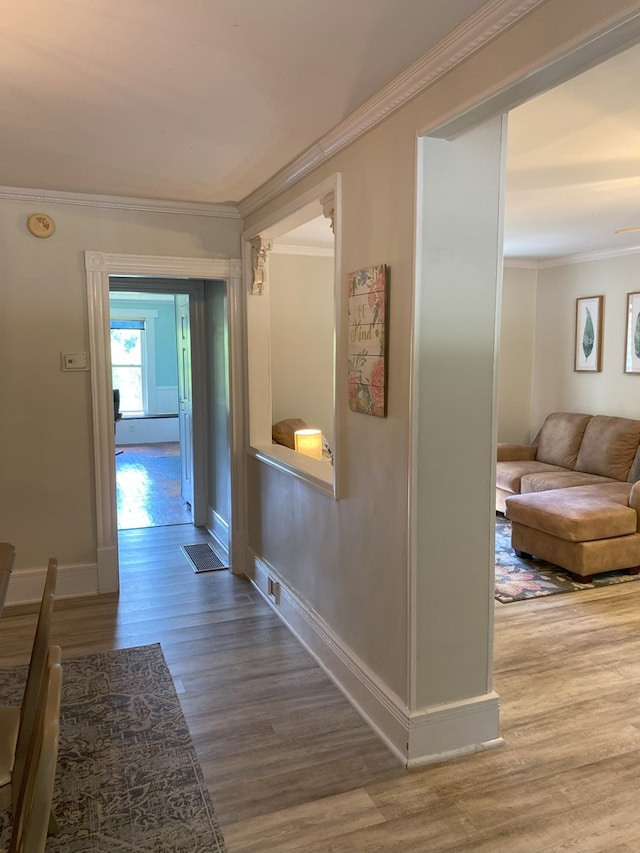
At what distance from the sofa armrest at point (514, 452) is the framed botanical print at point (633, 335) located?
1.15m

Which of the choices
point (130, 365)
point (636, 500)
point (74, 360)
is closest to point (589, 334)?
point (636, 500)

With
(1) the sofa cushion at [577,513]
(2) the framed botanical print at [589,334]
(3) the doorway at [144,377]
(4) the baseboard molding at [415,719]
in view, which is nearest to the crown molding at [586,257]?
(2) the framed botanical print at [589,334]

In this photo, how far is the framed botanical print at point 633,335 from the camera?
18.2 ft

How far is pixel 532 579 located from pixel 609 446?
69.2 inches

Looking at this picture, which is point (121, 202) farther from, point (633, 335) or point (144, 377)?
point (144, 377)

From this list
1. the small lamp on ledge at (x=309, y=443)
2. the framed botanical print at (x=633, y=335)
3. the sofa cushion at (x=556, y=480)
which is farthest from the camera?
the framed botanical print at (x=633, y=335)

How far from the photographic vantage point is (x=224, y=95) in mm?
2287

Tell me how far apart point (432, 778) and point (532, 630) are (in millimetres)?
1445

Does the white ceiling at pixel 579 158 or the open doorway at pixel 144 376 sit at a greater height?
the white ceiling at pixel 579 158

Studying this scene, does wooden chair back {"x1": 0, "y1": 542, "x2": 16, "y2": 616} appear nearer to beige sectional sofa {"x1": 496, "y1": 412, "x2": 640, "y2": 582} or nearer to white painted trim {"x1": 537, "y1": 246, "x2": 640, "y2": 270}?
beige sectional sofa {"x1": 496, "y1": 412, "x2": 640, "y2": 582}

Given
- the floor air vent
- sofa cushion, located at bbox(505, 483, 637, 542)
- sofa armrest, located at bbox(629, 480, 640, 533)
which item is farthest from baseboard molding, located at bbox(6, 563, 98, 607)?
sofa armrest, located at bbox(629, 480, 640, 533)

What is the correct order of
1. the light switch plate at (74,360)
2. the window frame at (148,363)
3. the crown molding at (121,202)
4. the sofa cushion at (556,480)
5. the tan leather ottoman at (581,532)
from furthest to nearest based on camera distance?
the window frame at (148,363) → the sofa cushion at (556,480) → the tan leather ottoman at (581,532) → the light switch plate at (74,360) → the crown molding at (121,202)

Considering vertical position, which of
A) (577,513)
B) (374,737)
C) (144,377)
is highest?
(144,377)

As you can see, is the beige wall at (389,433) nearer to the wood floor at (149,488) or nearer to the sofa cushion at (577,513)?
the sofa cushion at (577,513)
